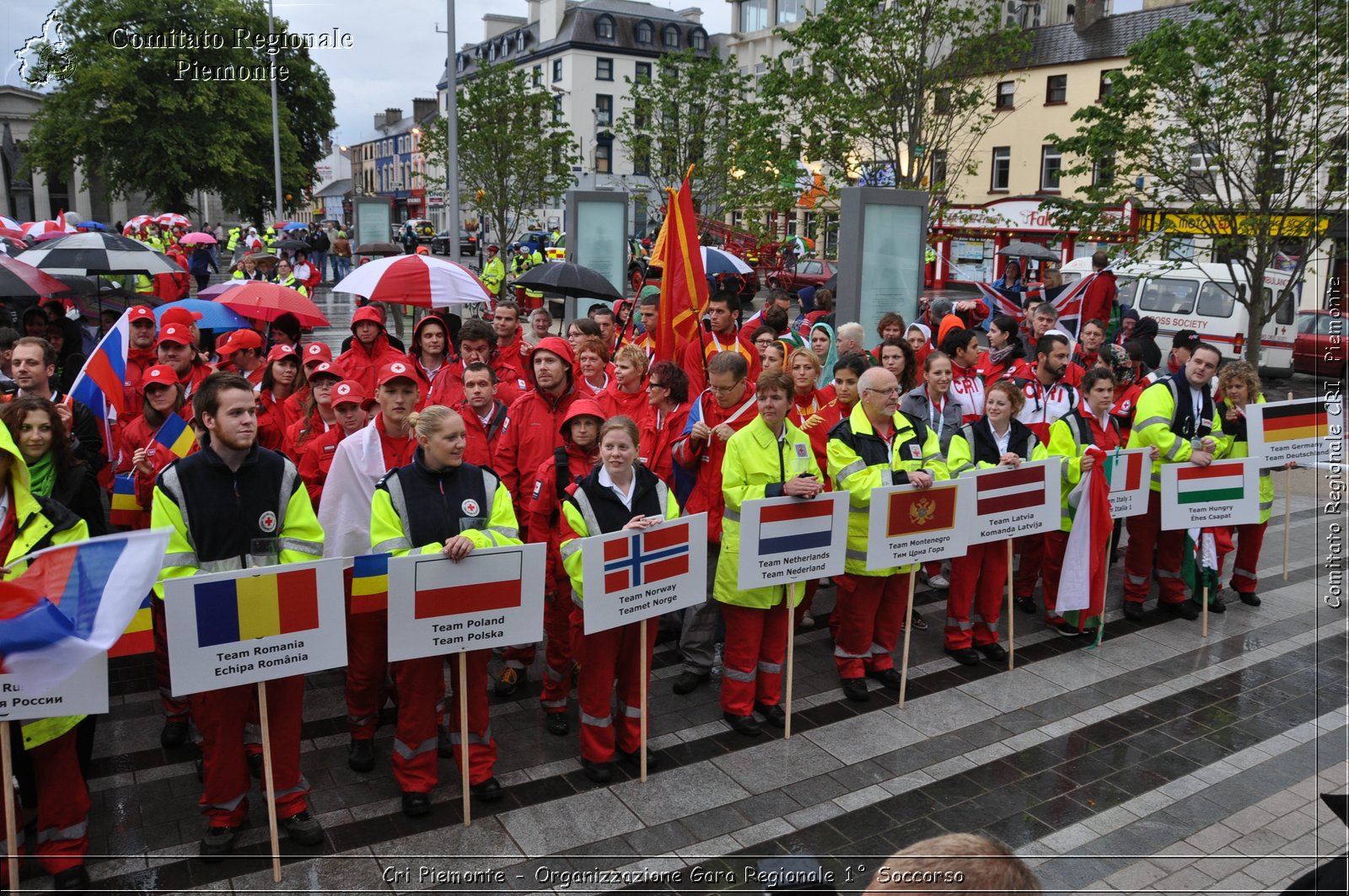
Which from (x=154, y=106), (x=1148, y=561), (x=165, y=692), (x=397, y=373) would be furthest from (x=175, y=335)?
(x=154, y=106)

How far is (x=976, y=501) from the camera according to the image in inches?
259

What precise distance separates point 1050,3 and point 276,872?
162 ft

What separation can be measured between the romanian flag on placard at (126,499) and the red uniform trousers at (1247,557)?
8.16 meters

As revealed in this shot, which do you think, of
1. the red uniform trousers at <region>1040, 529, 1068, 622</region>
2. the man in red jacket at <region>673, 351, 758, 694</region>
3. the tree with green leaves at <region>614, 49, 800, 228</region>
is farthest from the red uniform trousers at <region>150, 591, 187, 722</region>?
the tree with green leaves at <region>614, 49, 800, 228</region>

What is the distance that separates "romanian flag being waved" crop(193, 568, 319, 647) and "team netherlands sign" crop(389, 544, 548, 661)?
14.4 inches

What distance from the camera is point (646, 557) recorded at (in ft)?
17.2

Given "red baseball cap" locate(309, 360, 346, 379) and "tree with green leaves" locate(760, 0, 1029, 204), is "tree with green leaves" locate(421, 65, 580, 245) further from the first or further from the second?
"red baseball cap" locate(309, 360, 346, 379)

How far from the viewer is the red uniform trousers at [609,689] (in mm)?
5348

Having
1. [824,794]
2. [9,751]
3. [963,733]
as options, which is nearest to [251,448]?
[9,751]

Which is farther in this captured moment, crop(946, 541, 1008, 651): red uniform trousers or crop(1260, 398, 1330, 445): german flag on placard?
crop(1260, 398, 1330, 445): german flag on placard

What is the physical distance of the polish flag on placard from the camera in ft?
15.3

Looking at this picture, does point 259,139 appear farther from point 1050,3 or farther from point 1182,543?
point 1182,543

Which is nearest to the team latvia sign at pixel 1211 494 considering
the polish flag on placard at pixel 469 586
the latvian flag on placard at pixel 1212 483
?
the latvian flag on placard at pixel 1212 483

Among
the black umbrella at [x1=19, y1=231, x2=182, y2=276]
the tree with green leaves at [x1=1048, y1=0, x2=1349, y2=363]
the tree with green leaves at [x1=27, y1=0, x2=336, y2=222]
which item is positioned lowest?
the black umbrella at [x1=19, y1=231, x2=182, y2=276]
